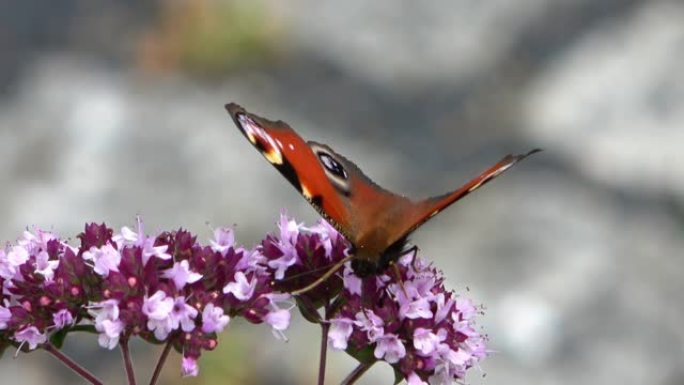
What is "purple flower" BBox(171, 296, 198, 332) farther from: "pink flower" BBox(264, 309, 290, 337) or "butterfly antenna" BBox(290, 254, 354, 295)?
"butterfly antenna" BBox(290, 254, 354, 295)

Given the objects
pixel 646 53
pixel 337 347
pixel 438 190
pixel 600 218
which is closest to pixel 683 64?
pixel 646 53

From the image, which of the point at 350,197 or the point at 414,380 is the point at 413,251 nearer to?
the point at 350,197

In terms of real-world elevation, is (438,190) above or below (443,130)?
below

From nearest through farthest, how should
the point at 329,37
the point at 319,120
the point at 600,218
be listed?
the point at 600,218 < the point at 319,120 < the point at 329,37

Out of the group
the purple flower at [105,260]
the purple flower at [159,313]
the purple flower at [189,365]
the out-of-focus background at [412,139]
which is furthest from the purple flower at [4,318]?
the out-of-focus background at [412,139]

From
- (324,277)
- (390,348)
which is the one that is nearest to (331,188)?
(324,277)

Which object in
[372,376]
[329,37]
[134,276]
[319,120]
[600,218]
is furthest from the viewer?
[329,37]

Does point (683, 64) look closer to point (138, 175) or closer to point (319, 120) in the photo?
point (319, 120)
